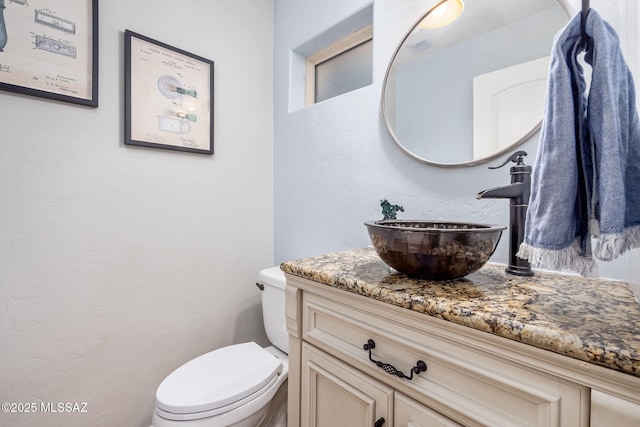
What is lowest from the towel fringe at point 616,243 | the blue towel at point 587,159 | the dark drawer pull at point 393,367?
the dark drawer pull at point 393,367

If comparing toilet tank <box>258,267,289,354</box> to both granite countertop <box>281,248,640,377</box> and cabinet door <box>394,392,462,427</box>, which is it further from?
cabinet door <box>394,392,462,427</box>

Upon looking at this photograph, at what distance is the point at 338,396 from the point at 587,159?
2.47 ft

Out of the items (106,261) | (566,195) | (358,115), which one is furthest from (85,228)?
(566,195)

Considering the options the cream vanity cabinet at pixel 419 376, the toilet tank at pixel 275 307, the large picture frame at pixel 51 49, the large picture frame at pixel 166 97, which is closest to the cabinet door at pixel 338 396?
the cream vanity cabinet at pixel 419 376

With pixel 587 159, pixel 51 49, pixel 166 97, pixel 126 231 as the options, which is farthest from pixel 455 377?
pixel 51 49

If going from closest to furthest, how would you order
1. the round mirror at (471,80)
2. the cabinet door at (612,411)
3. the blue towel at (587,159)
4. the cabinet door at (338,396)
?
the cabinet door at (612,411), the blue towel at (587,159), the cabinet door at (338,396), the round mirror at (471,80)

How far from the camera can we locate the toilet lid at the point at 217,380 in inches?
37.8

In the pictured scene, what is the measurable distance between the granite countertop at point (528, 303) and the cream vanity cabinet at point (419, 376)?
21 mm

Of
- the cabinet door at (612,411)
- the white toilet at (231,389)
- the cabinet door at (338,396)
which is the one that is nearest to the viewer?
the cabinet door at (612,411)

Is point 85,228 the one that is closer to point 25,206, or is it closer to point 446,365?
point 25,206

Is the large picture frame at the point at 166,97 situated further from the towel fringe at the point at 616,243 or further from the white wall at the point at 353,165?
Result: the towel fringe at the point at 616,243

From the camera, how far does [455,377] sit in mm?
526

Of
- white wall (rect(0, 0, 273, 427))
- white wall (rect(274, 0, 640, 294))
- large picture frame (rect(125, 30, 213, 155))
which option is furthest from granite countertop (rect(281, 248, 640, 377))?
large picture frame (rect(125, 30, 213, 155))

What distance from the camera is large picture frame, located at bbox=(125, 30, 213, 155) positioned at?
1.26 metres
